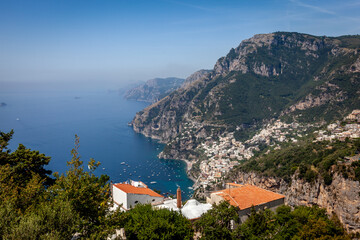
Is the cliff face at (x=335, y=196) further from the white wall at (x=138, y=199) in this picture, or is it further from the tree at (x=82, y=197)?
the tree at (x=82, y=197)

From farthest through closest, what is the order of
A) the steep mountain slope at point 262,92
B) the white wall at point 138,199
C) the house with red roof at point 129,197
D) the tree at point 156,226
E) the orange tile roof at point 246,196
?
the steep mountain slope at point 262,92
the white wall at point 138,199
the house with red roof at point 129,197
the orange tile roof at point 246,196
the tree at point 156,226

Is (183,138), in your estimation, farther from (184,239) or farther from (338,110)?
(184,239)

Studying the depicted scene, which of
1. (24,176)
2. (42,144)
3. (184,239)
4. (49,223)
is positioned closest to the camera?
(49,223)

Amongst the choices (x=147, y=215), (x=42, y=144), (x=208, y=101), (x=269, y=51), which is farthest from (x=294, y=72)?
(x=147, y=215)

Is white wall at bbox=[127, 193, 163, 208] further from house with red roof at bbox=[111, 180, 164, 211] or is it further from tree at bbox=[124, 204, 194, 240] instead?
tree at bbox=[124, 204, 194, 240]

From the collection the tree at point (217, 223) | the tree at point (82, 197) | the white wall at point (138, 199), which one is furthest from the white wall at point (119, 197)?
the tree at point (82, 197)

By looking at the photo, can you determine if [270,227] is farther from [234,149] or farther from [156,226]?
[234,149]

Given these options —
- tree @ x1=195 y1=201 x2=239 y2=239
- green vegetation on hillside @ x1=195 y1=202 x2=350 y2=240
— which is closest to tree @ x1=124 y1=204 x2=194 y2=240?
tree @ x1=195 y1=201 x2=239 y2=239
